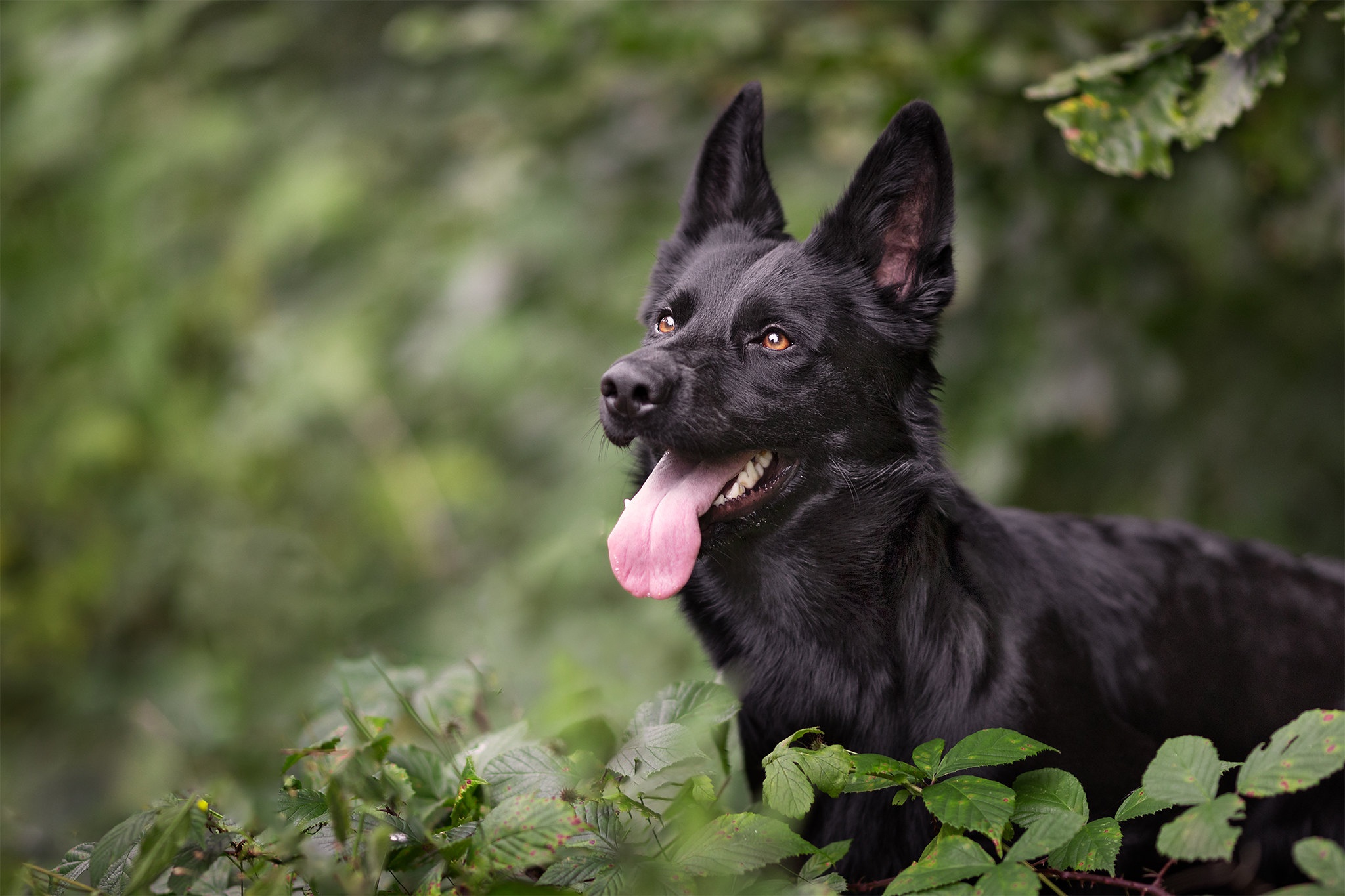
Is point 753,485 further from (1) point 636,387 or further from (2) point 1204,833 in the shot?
(2) point 1204,833

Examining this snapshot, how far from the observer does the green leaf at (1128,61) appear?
2395mm

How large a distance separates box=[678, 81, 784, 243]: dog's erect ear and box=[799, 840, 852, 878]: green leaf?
1506mm

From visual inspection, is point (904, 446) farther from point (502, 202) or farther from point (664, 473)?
point (502, 202)

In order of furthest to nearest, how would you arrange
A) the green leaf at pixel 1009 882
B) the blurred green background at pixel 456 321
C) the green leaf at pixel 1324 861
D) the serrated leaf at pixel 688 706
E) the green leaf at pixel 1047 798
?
the blurred green background at pixel 456 321 → the serrated leaf at pixel 688 706 → the green leaf at pixel 1047 798 → the green leaf at pixel 1009 882 → the green leaf at pixel 1324 861

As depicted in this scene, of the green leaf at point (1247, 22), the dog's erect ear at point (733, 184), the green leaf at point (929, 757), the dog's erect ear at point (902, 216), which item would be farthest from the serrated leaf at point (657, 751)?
the green leaf at point (1247, 22)

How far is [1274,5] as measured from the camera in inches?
90.8

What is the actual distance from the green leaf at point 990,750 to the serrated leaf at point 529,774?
633 millimetres

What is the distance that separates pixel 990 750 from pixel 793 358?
92 centimetres

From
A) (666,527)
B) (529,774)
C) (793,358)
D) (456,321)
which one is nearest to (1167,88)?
(793,358)

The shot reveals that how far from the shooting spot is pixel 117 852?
60.9 inches

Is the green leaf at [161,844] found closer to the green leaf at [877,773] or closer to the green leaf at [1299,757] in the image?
the green leaf at [877,773]

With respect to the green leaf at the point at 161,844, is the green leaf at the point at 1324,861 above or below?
below

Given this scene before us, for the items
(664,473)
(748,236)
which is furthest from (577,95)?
(664,473)

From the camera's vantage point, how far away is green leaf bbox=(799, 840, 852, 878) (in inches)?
65.2
